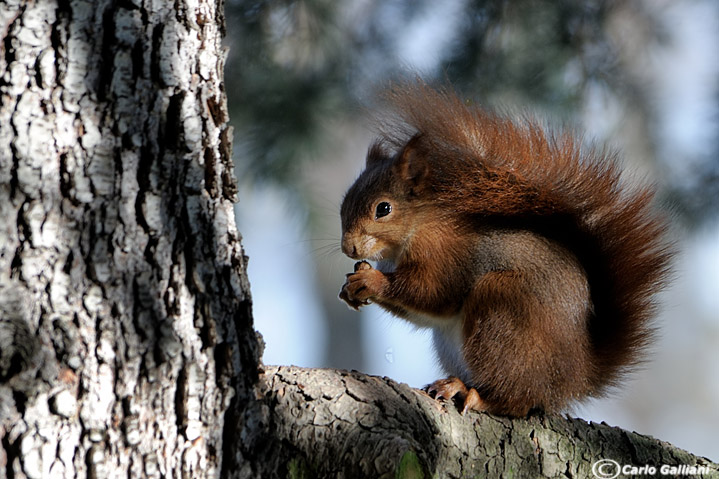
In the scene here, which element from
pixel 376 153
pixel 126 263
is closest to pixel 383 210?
pixel 376 153

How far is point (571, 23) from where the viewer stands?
7.45ft

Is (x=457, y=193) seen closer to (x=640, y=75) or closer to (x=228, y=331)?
(x=228, y=331)

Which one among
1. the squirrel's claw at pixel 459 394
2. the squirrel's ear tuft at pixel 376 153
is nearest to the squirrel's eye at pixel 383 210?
the squirrel's ear tuft at pixel 376 153

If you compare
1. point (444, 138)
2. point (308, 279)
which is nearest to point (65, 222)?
point (444, 138)

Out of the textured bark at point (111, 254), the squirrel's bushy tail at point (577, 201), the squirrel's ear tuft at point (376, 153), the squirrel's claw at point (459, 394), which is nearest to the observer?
the textured bark at point (111, 254)

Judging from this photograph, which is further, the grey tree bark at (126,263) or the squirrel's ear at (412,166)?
the squirrel's ear at (412,166)

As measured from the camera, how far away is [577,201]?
5.08 ft

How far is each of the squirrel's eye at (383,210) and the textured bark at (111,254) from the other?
0.77 metres

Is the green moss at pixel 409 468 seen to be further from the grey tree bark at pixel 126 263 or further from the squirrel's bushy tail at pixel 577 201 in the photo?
the squirrel's bushy tail at pixel 577 201

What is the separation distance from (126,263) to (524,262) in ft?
2.88

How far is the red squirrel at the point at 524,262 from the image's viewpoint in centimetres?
143

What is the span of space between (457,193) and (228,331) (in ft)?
2.68

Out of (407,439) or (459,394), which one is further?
(459,394)

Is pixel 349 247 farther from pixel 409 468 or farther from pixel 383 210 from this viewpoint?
pixel 409 468
